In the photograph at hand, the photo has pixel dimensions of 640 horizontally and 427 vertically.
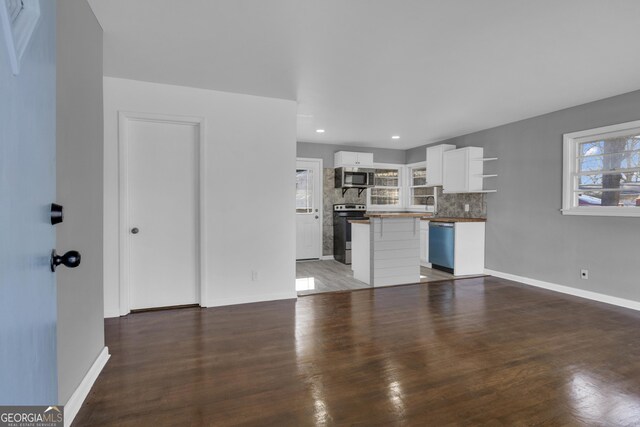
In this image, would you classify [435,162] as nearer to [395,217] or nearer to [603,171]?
[395,217]

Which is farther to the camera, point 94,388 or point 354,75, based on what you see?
point 354,75

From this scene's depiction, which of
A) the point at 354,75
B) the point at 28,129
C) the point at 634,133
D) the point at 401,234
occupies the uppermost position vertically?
the point at 354,75

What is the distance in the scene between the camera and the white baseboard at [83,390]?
1752 mm

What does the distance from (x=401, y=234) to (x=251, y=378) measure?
317 centimetres

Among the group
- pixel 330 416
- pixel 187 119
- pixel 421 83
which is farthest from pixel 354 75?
pixel 330 416

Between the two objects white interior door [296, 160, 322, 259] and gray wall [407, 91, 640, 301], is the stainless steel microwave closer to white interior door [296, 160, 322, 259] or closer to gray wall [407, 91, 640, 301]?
white interior door [296, 160, 322, 259]

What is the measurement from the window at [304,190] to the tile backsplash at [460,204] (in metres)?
2.65

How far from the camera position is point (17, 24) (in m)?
0.74

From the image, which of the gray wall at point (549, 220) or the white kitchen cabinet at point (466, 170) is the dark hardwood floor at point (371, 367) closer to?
the gray wall at point (549, 220)

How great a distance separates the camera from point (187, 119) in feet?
11.7

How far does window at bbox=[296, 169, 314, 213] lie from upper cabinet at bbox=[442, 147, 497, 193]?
275 centimetres

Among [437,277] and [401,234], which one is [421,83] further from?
[437,277]

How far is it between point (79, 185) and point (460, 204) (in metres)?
5.83

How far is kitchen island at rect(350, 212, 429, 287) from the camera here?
4.68m
